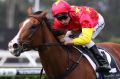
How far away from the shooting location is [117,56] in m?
7.95

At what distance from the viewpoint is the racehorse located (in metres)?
6.74

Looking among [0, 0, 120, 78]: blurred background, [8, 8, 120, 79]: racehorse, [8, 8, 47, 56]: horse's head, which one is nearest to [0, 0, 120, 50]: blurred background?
[0, 0, 120, 78]: blurred background

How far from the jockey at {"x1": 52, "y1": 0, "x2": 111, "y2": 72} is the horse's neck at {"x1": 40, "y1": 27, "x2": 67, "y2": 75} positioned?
14cm

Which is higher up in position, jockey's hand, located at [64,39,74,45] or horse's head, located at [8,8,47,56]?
horse's head, located at [8,8,47,56]

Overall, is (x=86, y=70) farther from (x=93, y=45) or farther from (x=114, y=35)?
(x=114, y=35)

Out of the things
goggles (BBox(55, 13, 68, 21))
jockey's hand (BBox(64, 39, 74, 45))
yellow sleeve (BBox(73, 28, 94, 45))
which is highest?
goggles (BBox(55, 13, 68, 21))

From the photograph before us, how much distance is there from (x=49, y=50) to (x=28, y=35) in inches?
15.4

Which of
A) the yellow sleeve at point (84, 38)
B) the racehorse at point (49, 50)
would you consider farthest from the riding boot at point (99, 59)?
the yellow sleeve at point (84, 38)

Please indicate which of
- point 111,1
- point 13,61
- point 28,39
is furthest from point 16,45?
point 111,1

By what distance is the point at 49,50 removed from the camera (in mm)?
7023

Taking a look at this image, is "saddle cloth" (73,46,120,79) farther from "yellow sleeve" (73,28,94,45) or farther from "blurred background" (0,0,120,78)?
"blurred background" (0,0,120,78)

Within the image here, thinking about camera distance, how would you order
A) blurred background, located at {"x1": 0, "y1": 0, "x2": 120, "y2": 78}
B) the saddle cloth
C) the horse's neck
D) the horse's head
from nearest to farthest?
1. the horse's head
2. the horse's neck
3. the saddle cloth
4. blurred background, located at {"x1": 0, "y1": 0, "x2": 120, "y2": 78}

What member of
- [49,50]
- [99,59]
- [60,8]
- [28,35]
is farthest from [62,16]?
[99,59]

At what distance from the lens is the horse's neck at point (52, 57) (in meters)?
6.99
